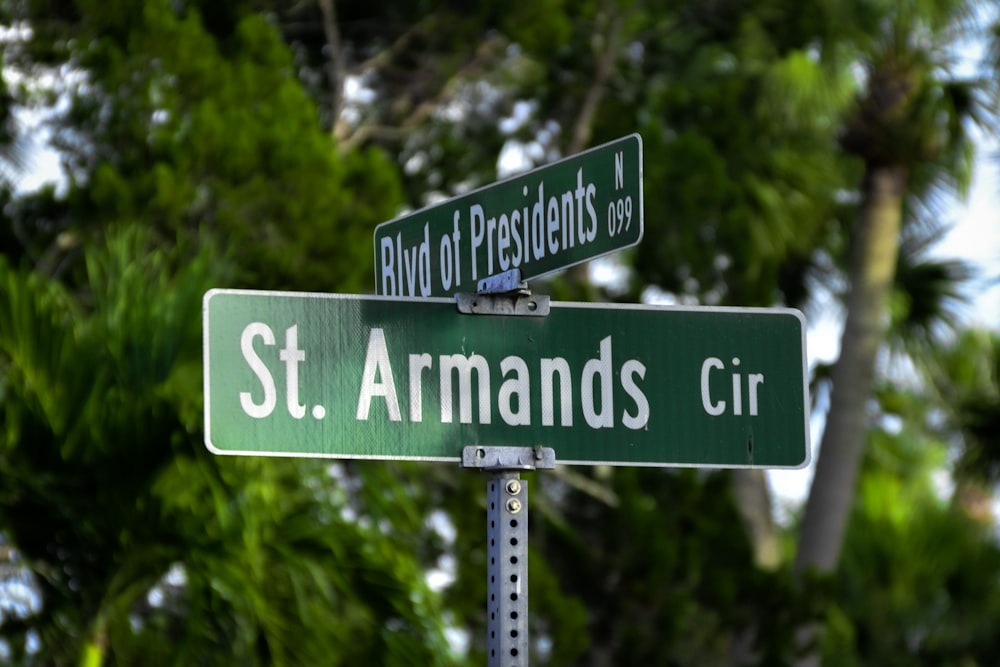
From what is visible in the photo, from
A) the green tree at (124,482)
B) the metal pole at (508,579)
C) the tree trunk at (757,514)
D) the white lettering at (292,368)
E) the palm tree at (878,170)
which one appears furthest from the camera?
the tree trunk at (757,514)

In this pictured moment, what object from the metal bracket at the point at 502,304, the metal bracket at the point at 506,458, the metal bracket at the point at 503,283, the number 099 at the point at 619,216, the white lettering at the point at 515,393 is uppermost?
the number 099 at the point at 619,216

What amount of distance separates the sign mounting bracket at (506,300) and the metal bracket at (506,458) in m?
0.25

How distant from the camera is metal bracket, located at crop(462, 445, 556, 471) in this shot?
10.2 feet

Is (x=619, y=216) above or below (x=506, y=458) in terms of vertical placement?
above

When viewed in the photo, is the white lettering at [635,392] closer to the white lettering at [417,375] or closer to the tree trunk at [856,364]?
the white lettering at [417,375]

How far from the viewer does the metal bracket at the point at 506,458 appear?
3.12 metres

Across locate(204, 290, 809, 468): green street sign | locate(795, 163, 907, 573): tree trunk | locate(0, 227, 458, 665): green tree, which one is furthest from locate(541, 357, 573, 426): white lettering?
locate(795, 163, 907, 573): tree trunk

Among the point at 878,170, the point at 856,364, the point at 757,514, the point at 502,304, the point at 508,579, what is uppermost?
the point at 878,170

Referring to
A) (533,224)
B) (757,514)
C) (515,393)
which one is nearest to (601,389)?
(515,393)

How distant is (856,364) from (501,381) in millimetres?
12456

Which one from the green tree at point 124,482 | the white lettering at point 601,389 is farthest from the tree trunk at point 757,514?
the white lettering at point 601,389

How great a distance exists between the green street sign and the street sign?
119 millimetres

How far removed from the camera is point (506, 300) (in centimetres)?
324

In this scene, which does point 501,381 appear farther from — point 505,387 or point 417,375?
point 417,375
